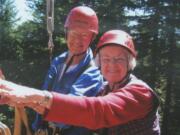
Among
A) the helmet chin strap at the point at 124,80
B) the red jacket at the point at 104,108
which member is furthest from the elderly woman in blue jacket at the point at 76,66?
the red jacket at the point at 104,108

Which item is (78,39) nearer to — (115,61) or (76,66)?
(76,66)

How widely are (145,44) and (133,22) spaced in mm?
1343

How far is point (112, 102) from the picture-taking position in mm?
2121

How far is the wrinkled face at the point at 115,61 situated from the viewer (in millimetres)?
2504

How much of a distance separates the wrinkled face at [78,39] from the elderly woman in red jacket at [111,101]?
0.48 m

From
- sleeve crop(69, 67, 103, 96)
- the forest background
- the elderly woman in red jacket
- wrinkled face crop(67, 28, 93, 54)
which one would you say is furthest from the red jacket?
the forest background

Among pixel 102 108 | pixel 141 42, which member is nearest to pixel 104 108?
pixel 102 108

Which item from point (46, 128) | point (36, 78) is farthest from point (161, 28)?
point (46, 128)

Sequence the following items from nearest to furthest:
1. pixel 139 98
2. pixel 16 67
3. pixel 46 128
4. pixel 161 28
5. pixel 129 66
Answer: pixel 139 98 < pixel 129 66 < pixel 46 128 < pixel 161 28 < pixel 16 67

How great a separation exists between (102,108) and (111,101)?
8cm

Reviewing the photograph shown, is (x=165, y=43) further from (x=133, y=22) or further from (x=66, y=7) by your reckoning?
(x=66, y=7)

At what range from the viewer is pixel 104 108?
207cm

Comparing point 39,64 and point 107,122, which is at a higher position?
point 107,122

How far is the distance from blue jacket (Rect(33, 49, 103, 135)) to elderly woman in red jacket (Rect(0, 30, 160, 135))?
227 millimetres
